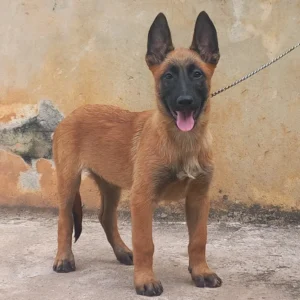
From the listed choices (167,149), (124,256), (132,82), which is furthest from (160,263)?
(132,82)

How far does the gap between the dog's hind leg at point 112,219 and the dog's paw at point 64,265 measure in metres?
0.39

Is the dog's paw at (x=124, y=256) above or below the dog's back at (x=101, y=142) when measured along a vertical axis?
below

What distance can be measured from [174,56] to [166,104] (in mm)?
329

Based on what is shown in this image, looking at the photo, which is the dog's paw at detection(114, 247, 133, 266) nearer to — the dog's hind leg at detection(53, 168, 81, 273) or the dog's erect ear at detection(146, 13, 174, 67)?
the dog's hind leg at detection(53, 168, 81, 273)

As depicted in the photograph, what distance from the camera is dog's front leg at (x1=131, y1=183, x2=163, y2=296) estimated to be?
4.07 metres

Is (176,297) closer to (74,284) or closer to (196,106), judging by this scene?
(74,284)

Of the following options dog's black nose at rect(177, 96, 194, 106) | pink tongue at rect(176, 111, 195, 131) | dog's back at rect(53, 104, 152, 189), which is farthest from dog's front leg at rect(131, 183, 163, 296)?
dog's black nose at rect(177, 96, 194, 106)

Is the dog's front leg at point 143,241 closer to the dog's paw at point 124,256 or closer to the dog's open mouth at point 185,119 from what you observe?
the dog's open mouth at point 185,119

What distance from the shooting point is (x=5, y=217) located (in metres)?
6.30

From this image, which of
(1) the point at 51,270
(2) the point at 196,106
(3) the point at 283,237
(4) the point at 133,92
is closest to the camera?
(2) the point at 196,106

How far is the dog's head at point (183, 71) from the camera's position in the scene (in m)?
3.94

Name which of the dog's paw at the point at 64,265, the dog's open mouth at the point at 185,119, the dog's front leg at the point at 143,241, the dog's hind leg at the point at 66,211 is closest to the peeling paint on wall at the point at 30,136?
the dog's hind leg at the point at 66,211

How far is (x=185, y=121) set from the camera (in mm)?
3982

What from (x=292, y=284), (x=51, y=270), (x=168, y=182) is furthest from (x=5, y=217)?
(x=292, y=284)
